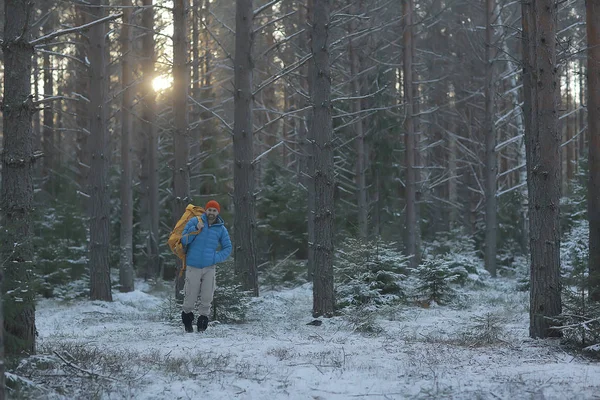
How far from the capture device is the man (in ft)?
33.8

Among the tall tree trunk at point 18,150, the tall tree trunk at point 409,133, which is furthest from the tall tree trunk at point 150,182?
the tall tree trunk at point 18,150

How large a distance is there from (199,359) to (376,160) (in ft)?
62.6

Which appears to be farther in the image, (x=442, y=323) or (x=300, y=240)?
(x=300, y=240)

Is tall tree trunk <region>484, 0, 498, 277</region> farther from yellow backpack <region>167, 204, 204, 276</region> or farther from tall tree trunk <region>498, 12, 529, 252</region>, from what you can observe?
yellow backpack <region>167, 204, 204, 276</region>

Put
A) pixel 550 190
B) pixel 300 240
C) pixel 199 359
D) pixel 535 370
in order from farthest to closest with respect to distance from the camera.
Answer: pixel 300 240
pixel 550 190
pixel 199 359
pixel 535 370

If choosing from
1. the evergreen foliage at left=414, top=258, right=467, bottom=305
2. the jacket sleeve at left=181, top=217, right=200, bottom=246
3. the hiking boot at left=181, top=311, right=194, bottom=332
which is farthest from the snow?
the evergreen foliage at left=414, top=258, right=467, bottom=305

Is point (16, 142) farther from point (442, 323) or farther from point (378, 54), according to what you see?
point (378, 54)

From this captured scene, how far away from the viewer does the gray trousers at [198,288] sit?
1030 cm

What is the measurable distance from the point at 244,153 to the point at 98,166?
150 inches

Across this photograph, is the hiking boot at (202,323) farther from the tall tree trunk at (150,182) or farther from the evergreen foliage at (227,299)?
the tall tree trunk at (150,182)

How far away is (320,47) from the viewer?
39.5ft

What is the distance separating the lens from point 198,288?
10.4 metres

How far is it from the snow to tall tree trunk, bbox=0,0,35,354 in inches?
21.0

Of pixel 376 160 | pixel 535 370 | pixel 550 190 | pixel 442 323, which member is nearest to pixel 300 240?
pixel 376 160
